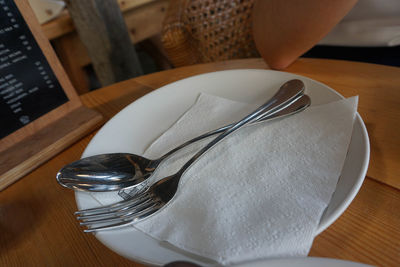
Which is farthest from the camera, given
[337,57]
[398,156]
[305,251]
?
[337,57]

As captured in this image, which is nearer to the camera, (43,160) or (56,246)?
(56,246)

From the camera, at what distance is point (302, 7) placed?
1.41 ft

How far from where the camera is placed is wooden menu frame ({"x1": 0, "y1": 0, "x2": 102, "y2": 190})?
15.3 inches

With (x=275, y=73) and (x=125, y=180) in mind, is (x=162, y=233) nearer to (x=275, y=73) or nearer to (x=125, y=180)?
(x=125, y=180)

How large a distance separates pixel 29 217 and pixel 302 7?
485 millimetres

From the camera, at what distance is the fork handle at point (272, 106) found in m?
0.33

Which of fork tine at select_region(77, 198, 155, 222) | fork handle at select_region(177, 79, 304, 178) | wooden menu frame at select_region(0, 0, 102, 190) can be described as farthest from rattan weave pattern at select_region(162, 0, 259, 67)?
fork tine at select_region(77, 198, 155, 222)

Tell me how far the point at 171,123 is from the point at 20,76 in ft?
0.81

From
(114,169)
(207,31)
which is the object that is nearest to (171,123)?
(114,169)

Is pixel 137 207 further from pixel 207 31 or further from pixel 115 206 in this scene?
pixel 207 31

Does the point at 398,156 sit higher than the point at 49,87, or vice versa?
the point at 49,87

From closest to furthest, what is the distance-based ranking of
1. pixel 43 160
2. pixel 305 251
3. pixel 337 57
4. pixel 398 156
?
pixel 305 251
pixel 398 156
pixel 43 160
pixel 337 57

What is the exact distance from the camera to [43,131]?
442mm

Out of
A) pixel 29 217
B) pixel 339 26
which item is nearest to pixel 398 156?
pixel 29 217
